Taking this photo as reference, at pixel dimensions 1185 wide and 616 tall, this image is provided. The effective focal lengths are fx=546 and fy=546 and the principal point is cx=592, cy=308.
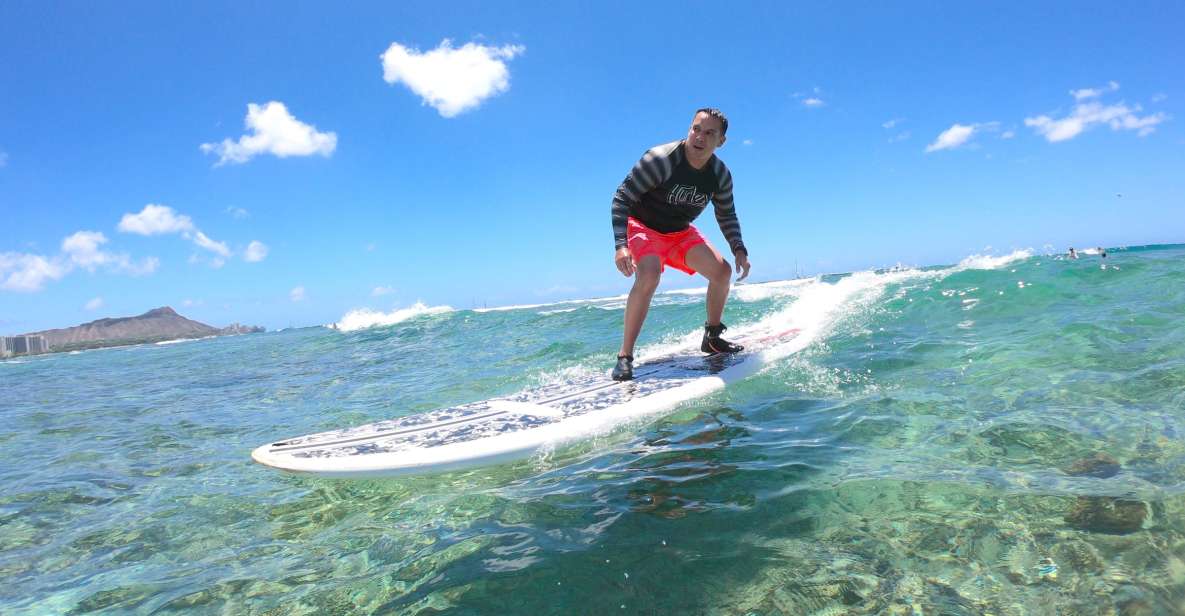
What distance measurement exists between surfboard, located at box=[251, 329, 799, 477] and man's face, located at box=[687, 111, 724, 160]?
1.79m

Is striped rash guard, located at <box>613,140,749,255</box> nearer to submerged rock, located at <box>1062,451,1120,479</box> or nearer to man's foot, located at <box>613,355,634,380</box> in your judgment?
man's foot, located at <box>613,355,634,380</box>

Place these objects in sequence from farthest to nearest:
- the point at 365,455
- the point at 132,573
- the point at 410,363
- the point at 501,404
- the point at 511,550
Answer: the point at 410,363 < the point at 501,404 < the point at 365,455 < the point at 132,573 < the point at 511,550

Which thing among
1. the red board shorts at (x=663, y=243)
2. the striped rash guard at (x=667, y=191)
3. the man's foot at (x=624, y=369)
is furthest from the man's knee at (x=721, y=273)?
the man's foot at (x=624, y=369)

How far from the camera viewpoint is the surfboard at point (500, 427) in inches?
115

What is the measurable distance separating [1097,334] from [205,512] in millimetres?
6778

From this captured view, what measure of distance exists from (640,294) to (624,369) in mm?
637

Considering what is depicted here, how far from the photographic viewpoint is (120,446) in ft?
15.8

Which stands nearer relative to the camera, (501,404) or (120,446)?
(501,404)

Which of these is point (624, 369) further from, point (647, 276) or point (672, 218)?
point (672, 218)

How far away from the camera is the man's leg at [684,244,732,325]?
4828mm

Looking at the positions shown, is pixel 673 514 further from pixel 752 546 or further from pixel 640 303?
pixel 640 303

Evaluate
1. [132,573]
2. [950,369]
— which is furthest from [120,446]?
[950,369]

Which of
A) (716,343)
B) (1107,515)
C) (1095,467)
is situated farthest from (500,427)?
(1095,467)

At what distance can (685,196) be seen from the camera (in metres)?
4.61
